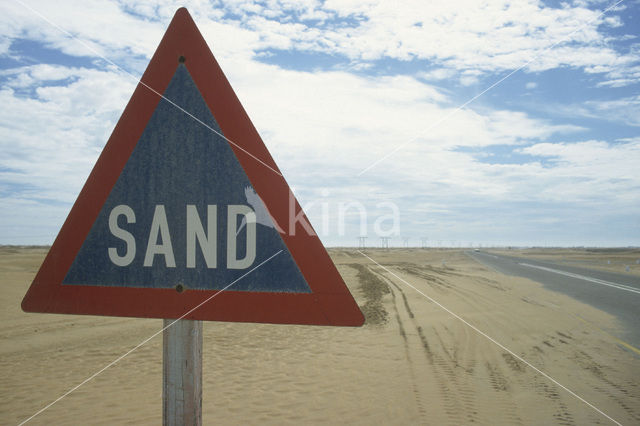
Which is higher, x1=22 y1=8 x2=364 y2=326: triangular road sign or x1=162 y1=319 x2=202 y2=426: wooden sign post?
x1=22 y1=8 x2=364 y2=326: triangular road sign

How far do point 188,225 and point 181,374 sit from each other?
0.64 metres

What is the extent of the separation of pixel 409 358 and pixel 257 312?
6225mm

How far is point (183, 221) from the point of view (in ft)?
6.08

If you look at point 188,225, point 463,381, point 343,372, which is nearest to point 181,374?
point 188,225

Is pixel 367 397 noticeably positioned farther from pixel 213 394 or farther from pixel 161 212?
pixel 161 212

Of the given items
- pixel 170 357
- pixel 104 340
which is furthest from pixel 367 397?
pixel 104 340

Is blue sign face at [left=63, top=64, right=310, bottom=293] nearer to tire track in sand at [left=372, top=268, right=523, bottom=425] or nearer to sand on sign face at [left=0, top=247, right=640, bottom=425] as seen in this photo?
sand on sign face at [left=0, top=247, right=640, bottom=425]

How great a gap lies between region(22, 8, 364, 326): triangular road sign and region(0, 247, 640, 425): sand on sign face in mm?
3475

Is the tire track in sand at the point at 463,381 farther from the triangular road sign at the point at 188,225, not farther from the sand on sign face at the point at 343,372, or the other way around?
the triangular road sign at the point at 188,225

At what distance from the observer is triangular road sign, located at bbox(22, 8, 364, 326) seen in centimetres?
182

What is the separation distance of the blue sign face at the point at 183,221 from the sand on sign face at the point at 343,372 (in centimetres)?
353

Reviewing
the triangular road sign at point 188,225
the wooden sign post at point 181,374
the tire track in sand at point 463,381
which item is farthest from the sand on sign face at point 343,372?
the triangular road sign at point 188,225

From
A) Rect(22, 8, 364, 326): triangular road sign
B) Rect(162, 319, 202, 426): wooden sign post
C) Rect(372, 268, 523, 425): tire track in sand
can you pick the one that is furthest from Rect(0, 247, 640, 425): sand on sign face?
Rect(22, 8, 364, 326): triangular road sign

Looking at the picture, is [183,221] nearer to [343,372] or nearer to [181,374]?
[181,374]
